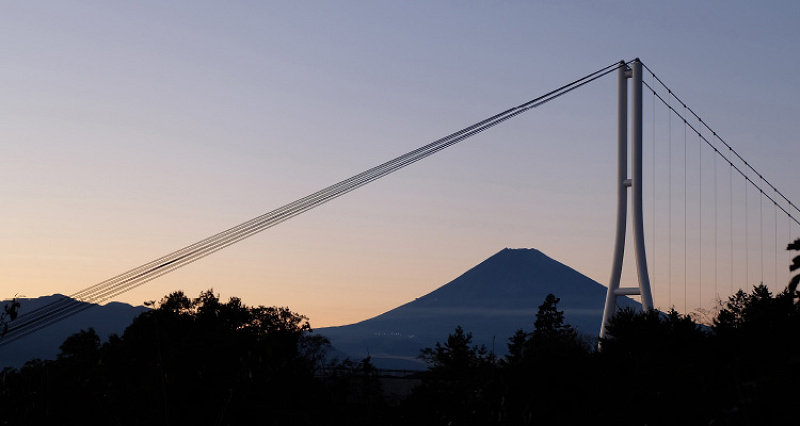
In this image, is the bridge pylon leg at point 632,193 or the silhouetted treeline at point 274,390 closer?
Answer: the silhouetted treeline at point 274,390

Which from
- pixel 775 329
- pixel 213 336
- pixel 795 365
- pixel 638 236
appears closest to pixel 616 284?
pixel 638 236

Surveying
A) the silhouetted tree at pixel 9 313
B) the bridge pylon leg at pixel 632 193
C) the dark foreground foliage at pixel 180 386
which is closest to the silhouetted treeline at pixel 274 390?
the dark foreground foliage at pixel 180 386

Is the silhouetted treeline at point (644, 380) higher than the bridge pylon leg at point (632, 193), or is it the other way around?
the bridge pylon leg at point (632, 193)

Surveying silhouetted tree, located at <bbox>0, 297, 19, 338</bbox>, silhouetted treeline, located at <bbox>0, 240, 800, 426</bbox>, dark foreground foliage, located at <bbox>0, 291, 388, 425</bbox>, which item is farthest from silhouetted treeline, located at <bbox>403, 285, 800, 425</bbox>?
silhouetted tree, located at <bbox>0, 297, 19, 338</bbox>

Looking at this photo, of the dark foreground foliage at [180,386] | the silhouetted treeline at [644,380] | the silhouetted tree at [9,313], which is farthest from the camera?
the silhouetted tree at [9,313]

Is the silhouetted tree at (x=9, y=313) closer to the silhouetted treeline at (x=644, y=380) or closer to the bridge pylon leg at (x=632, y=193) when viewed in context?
the silhouetted treeline at (x=644, y=380)

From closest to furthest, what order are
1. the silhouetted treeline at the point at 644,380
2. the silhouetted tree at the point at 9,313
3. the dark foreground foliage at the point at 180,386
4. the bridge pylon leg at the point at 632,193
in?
the silhouetted treeline at the point at 644,380 → the dark foreground foliage at the point at 180,386 → the silhouetted tree at the point at 9,313 → the bridge pylon leg at the point at 632,193

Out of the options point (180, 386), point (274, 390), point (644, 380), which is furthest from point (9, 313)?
point (644, 380)

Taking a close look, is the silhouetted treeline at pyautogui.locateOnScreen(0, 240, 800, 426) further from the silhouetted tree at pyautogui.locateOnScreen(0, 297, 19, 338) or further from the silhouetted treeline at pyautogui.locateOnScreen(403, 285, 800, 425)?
the silhouetted tree at pyautogui.locateOnScreen(0, 297, 19, 338)

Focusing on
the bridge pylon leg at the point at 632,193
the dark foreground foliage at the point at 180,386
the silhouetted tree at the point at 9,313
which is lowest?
the dark foreground foliage at the point at 180,386
